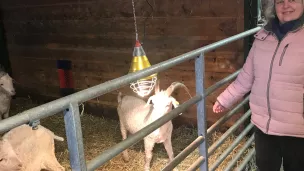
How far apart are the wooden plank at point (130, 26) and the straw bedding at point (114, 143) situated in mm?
1120

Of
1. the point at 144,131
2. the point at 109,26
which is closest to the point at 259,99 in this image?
the point at 144,131

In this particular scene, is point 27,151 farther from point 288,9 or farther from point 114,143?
point 288,9

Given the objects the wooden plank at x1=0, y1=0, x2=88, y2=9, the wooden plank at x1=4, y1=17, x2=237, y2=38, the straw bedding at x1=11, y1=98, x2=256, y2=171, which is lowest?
the straw bedding at x1=11, y1=98, x2=256, y2=171

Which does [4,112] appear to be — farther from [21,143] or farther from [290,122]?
[290,122]

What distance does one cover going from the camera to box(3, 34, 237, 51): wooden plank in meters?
3.76

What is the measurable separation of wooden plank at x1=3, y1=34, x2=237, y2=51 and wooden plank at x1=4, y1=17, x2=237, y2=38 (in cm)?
5

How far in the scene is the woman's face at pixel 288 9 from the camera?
1856 millimetres

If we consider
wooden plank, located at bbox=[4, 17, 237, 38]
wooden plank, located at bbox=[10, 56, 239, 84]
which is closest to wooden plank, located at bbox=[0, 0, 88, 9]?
wooden plank, located at bbox=[4, 17, 237, 38]

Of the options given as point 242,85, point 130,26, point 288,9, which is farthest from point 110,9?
point 288,9

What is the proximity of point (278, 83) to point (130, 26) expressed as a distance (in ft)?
8.58

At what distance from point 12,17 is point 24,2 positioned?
44 cm

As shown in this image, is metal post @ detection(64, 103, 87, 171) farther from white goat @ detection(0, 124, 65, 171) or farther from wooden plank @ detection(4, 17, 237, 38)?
wooden plank @ detection(4, 17, 237, 38)

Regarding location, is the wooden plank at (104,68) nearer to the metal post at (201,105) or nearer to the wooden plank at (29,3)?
the wooden plank at (29,3)

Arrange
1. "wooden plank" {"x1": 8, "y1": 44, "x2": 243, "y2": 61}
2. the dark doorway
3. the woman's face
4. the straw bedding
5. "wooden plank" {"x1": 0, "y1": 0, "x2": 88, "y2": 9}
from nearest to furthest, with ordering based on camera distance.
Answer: the woman's face
the straw bedding
"wooden plank" {"x1": 8, "y1": 44, "x2": 243, "y2": 61}
"wooden plank" {"x1": 0, "y1": 0, "x2": 88, "y2": 9}
the dark doorway
